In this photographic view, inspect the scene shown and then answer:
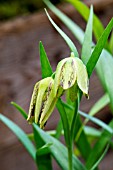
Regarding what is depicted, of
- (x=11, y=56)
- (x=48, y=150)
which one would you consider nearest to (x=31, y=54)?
(x=11, y=56)

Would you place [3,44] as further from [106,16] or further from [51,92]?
[51,92]

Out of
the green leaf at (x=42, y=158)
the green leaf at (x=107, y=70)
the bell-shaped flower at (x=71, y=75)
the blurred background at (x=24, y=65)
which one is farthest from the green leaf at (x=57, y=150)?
the blurred background at (x=24, y=65)

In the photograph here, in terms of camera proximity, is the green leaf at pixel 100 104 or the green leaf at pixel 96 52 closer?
the green leaf at pixel 96 52

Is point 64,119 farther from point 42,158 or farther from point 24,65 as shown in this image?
point 24,65

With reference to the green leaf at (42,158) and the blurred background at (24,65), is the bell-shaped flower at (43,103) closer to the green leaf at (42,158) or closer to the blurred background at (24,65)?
the green leaf at (42,158)

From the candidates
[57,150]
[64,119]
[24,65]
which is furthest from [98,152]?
[24,65]

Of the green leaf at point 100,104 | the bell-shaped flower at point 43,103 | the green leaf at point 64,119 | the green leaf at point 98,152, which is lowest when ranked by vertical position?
the green leaf at point 98,152
